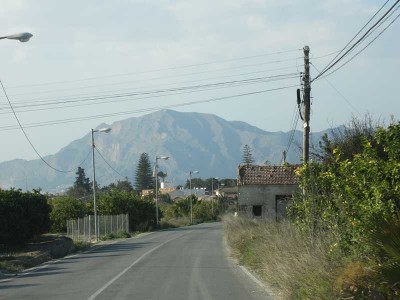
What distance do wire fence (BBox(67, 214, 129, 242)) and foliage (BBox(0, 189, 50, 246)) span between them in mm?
10326

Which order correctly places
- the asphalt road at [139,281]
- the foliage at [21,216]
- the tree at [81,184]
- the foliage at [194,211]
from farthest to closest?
the tree at [81,184], the foliage at [194,211], the foliage at [21,216], the asphalt road at [139,281]

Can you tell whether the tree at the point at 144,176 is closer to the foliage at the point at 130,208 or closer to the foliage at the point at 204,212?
the foliage at the point at 204,212

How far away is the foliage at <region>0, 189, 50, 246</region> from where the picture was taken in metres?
32.9

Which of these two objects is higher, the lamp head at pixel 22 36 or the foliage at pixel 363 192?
Answer: the lamp head at pixel 22 36

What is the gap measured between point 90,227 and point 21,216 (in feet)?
48.6

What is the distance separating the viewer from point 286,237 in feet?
48.7

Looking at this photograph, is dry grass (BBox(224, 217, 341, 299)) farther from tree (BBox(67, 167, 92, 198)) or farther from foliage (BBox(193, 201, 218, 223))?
tree (BBox(67, 167, 92, 198))

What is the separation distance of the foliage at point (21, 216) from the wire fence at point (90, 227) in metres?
10.3

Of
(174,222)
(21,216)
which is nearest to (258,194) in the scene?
(21,216)

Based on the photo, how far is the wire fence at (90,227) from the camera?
4853 cm

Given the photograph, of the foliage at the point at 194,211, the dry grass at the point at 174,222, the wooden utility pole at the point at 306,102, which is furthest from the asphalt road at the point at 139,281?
the foliage at the point at 194,211

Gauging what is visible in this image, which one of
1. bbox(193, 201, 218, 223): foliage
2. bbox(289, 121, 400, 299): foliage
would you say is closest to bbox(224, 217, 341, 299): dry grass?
bbox(289, 121, 400, 299): foliage

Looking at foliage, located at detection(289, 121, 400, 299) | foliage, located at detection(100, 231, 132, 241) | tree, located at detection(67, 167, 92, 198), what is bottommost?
foliage, located at detection(100, 231, 132, 241)

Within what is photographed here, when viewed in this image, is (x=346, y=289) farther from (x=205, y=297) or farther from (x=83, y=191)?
(x=83, y=191)
